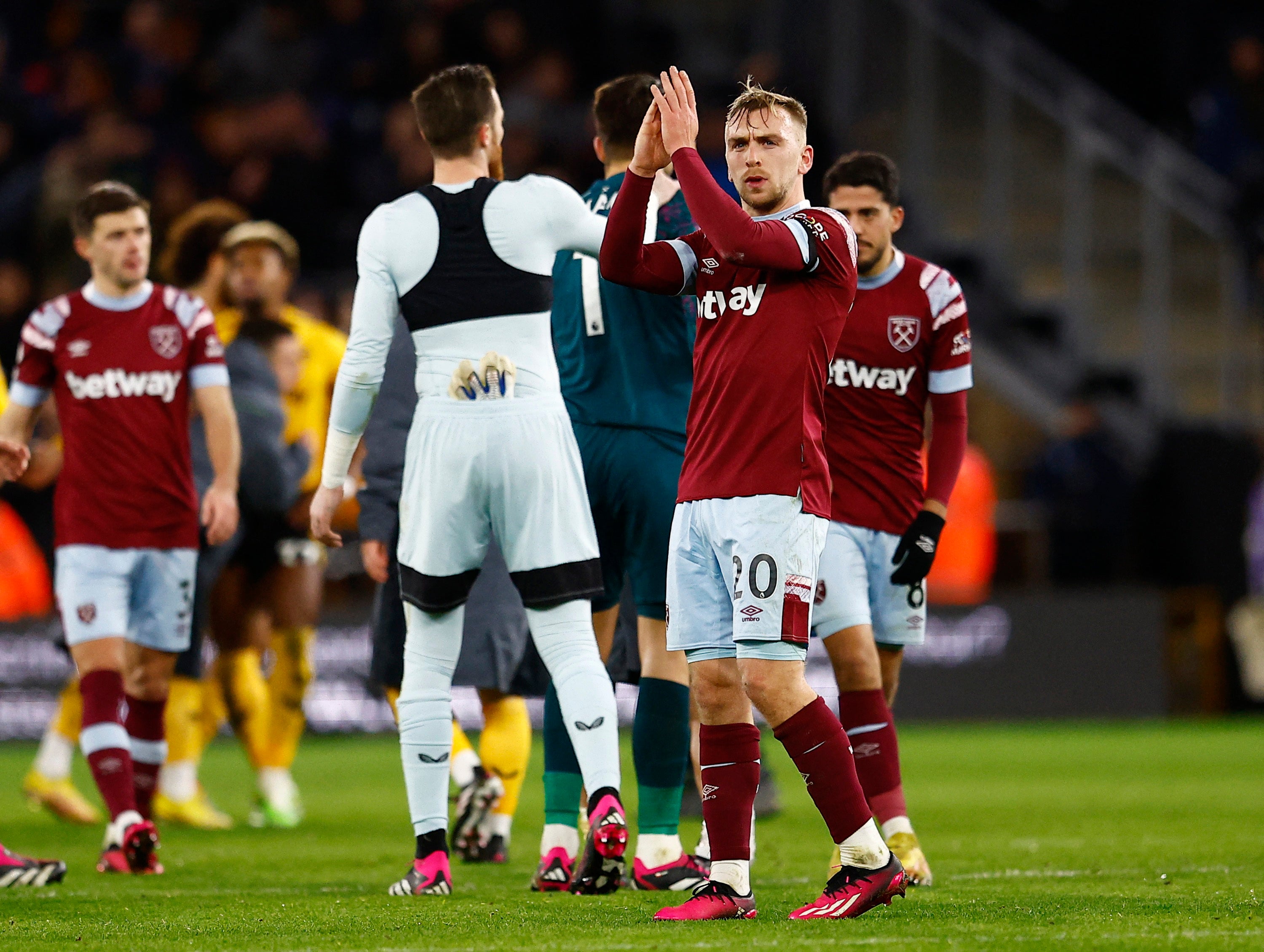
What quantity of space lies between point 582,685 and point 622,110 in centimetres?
176

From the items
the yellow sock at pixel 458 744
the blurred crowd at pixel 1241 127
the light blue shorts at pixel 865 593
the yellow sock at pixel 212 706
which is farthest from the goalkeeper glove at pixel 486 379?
the blurred crowd at pixel 1241 127

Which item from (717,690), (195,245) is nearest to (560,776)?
(717,690)

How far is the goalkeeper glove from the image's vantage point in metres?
5.16

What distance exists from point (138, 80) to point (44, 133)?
3.26ft

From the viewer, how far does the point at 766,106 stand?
15.3ft

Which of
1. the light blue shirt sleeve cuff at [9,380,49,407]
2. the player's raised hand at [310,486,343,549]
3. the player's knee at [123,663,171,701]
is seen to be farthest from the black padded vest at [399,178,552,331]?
the player's knee at [123,663,171,701]

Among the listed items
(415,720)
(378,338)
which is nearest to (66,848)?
(415,720)

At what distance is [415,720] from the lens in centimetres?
522

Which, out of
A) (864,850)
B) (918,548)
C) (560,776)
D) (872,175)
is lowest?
(864,850)

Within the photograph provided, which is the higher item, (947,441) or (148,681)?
(947,441)

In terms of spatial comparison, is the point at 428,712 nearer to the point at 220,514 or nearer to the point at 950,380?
the point at 220,514

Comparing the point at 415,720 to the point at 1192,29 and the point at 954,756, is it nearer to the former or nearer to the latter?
the point at 954,756

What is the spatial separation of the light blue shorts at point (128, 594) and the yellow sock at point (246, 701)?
1.74 meters

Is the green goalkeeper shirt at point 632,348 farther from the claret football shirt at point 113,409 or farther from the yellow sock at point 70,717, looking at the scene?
the yellow sock at point 70,717
